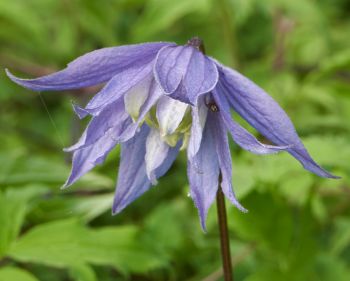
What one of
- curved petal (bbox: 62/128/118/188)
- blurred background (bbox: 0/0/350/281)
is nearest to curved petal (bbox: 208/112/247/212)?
curved petal (bbox: 62/128/118/188)

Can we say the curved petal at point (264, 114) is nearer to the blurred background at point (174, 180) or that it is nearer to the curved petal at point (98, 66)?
the curved petal at point (98, 66)

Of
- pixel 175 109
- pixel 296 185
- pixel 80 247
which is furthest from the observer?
pixel 296 185

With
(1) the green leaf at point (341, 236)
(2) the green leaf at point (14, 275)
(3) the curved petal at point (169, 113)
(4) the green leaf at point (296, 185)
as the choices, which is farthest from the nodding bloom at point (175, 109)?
(1) the green leaf at point (341, 236)

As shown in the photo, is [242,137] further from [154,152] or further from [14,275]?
[14,275]

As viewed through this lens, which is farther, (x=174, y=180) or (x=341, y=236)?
(x=174, y=180)

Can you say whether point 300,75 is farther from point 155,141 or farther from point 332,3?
point 155,141

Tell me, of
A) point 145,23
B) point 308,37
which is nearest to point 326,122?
point 145,23

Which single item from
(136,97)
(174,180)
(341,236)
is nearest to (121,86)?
(136,97)

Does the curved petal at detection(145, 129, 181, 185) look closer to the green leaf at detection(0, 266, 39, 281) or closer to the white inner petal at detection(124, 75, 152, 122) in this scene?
the white inner petal at detection(124, 75, 152, 122)
